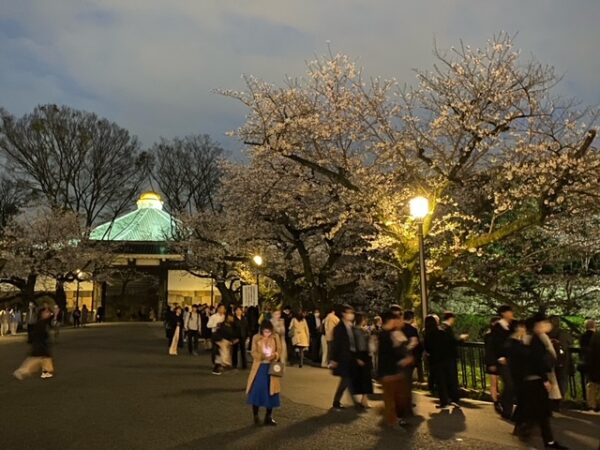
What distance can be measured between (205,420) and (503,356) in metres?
4.48

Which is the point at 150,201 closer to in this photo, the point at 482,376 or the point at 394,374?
the point at 482,376

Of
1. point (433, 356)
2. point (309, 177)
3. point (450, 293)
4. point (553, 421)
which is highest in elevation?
point (309, 177)

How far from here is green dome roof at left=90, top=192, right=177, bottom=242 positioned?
154ft

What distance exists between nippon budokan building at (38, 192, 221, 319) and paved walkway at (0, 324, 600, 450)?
109 feet

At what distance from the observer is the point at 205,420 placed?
26.5 feet

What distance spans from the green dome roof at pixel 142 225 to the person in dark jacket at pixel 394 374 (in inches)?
1534

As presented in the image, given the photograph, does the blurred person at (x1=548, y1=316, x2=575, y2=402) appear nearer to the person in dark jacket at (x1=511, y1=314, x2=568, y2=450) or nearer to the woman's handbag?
the person in dark jacket at (x1=511, y1=314, x2=568, y2=450)

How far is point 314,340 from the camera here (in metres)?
16.8

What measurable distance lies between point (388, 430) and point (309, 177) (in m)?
11.5

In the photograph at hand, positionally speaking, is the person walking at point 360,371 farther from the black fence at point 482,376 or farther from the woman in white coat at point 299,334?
the woman in white coat at point 299,334

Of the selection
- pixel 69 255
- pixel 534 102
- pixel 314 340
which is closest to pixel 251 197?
pixel 314 340

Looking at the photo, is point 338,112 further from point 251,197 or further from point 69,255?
point 69,255

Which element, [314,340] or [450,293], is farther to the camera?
[450,293]

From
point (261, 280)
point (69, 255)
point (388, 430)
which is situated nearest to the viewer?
point (388, 430)
